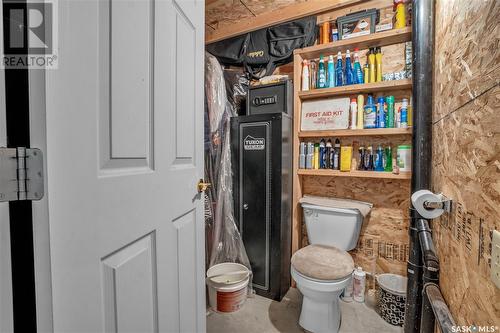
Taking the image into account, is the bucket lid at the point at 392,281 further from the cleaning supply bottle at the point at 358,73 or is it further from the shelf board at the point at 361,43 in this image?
the shelf board at the point at 361,43

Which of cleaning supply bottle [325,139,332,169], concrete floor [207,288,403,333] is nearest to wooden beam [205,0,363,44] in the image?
cleaning supply bottle [325,139,332,169]

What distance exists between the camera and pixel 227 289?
173 cm

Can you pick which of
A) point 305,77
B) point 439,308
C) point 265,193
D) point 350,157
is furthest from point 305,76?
point 439,308

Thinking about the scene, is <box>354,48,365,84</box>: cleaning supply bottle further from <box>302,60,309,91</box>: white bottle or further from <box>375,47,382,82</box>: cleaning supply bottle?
<box>302,60,309,91</box>: white bottle

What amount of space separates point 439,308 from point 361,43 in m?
1.79

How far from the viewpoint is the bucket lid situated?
1.70m

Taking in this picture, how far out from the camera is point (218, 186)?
6.70 ft

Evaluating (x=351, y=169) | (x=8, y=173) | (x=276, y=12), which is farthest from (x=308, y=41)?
(x=8, y=173)

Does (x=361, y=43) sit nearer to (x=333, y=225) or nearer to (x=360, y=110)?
(x=360, y=110)

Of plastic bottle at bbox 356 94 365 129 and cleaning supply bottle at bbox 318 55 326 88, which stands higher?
cleaning supply bottle at bbox 318 55 326 88

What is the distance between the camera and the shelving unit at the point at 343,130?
5.64 ft

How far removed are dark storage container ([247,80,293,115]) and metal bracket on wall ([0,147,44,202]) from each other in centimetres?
178

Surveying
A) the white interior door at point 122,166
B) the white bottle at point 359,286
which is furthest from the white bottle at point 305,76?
the white bottle at point 359,286

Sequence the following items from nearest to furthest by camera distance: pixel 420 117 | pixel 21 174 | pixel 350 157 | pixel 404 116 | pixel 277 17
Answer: pixel 21 174, pixel 420 117, pixel 404 116, pixel 350 157, pixel 277 17
